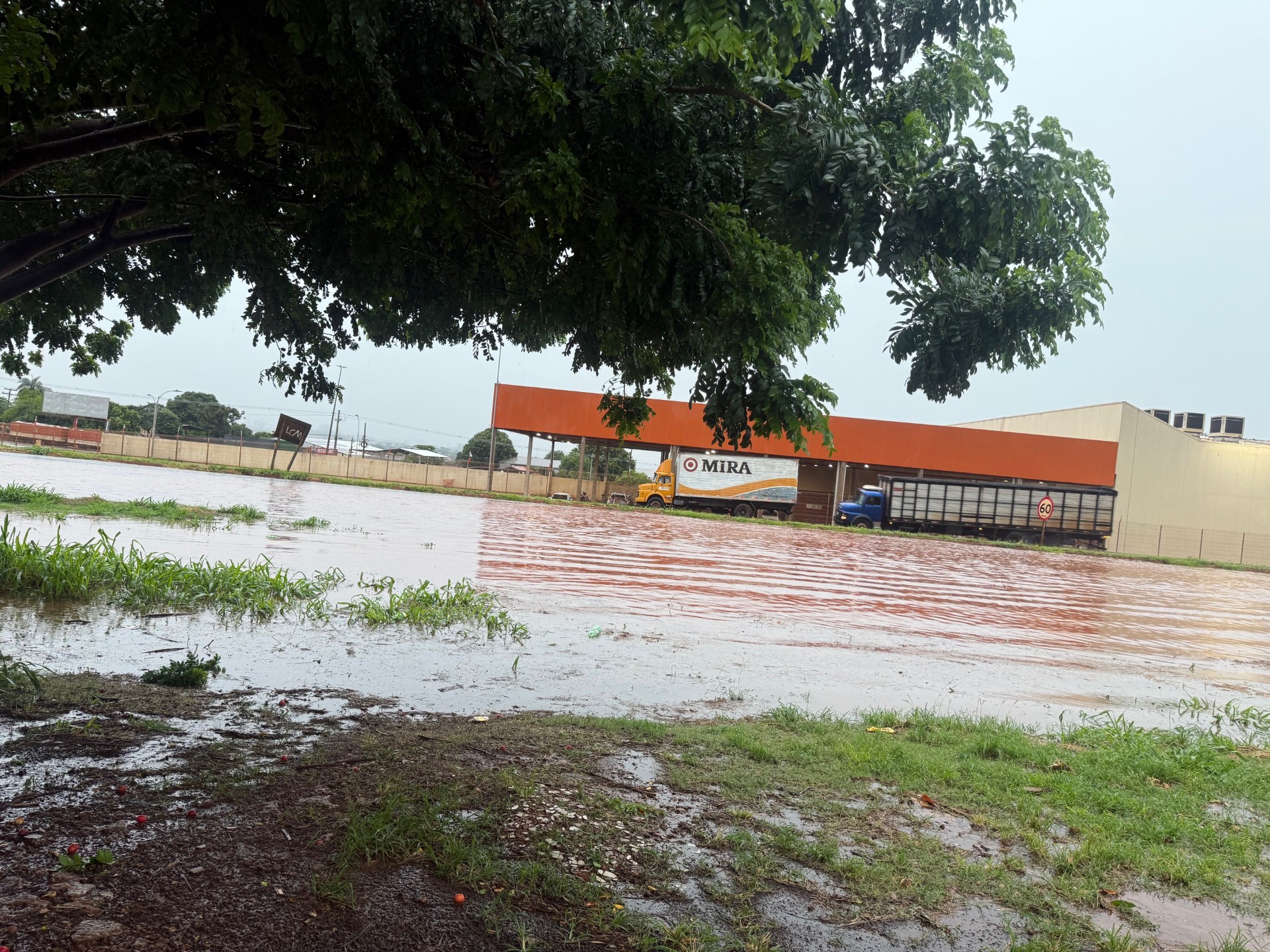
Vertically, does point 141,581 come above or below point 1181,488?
below

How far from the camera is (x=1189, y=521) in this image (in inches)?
1972

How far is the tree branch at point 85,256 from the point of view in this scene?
607cm

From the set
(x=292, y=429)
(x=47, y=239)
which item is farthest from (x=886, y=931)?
(x=292, y=429)

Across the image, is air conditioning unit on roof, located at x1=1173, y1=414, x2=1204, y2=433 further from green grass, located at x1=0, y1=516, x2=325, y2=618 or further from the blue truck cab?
green grass, located at x1=0, y1=516, x2=325, y2=618

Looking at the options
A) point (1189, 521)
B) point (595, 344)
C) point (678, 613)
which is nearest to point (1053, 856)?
point (595, 344)

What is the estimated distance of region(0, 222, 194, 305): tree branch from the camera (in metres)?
6.07

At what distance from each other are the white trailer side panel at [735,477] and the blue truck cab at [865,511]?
2.96m

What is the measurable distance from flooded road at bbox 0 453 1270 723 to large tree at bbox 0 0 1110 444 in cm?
279

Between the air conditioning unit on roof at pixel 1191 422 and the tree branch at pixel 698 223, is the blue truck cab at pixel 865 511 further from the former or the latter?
the tree branch at pixel 698 223

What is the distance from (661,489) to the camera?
45.3m

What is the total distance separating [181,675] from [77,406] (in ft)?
271

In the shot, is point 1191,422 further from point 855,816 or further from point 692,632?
point 855,816

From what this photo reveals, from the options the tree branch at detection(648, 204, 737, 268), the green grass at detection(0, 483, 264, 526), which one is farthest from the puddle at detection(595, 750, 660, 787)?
the green grass at detection(0, 483, 264, 526)

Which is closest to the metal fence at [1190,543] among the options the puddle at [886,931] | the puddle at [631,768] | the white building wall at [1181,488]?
the white building wall at [1181,488]
